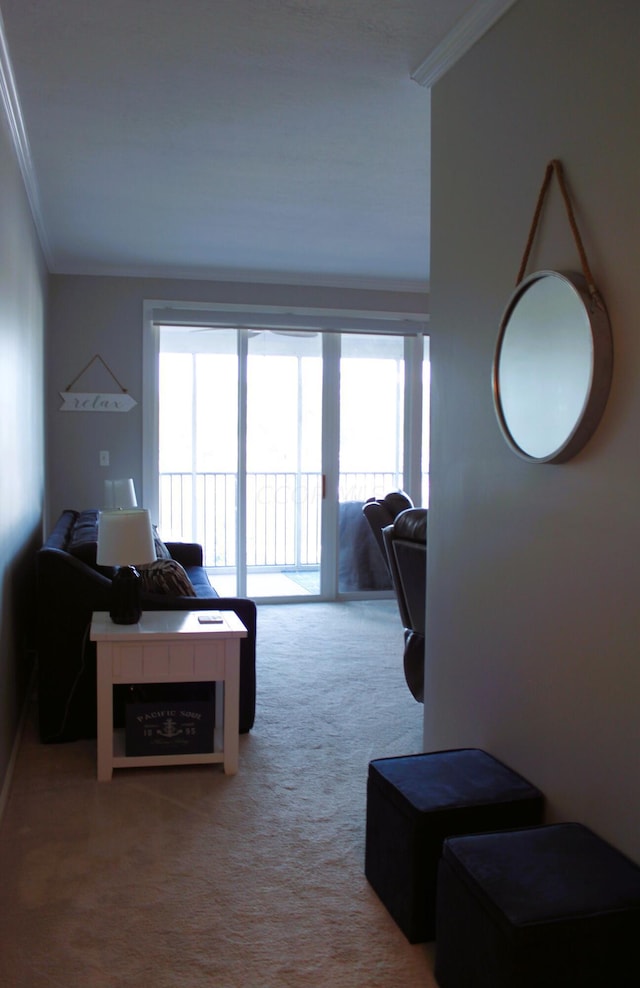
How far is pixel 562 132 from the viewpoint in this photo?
1998 millimetres

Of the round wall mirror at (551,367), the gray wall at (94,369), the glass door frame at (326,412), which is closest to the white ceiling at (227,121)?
the gray wall at (94,369)

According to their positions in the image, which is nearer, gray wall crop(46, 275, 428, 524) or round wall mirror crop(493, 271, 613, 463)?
round wall mirror crop(493, 271, 613, 463)

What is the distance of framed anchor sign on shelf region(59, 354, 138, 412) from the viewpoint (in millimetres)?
5762

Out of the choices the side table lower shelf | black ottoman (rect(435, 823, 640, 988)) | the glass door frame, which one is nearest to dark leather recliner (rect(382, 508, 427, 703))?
the side table lower shelf

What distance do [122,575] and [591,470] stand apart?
6.28 ft

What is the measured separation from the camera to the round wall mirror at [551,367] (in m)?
1.82

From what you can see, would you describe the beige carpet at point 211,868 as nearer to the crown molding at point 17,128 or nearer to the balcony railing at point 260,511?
the crown molding at point 17,128

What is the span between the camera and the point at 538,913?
1.56 meters

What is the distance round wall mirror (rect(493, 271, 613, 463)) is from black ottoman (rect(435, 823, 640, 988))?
35.2 inches

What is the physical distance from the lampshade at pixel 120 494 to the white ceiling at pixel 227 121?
5.06 ft

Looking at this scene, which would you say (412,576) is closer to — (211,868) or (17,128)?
(211,868)

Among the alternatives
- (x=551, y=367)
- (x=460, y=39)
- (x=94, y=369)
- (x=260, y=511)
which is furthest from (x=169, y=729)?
(x=260, y=511)

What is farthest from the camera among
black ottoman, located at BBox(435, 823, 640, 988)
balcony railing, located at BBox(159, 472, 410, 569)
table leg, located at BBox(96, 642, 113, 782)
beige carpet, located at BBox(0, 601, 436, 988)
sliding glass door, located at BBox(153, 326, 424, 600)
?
balcony railing, located at BBox(159, 472, 410, 569)

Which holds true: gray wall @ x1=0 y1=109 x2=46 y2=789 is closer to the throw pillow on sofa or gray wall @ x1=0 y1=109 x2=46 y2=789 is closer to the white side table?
the white side table
